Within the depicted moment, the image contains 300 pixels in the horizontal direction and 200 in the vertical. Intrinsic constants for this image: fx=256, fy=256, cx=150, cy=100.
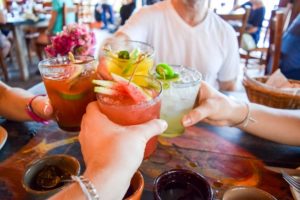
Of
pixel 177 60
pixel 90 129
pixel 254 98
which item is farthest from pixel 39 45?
pixel 90 129

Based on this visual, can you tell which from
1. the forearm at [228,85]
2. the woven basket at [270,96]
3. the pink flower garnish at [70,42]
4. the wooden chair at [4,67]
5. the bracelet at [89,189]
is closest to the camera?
the bracelet at [89,189]

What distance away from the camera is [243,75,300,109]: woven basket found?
1.33 metres

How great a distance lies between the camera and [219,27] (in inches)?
68.7

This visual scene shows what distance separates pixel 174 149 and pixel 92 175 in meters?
0.46

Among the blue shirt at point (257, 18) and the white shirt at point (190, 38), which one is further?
the blue shirt at point (257, 18)

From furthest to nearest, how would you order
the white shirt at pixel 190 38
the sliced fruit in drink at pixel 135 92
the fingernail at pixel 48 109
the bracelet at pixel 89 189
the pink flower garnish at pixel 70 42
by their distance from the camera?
1. the white shirt at pixel 190 38
2. the pink flower garnish at pixel 70 42
3. the fingernail at pixel 48 109
4. the sliced fruit in drink at pixel 135 92
5. the bracelet at pixel 89 189

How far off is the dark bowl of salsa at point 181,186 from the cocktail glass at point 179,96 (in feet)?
0.83

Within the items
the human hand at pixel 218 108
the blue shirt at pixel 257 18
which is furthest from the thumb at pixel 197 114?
the blue shirt at pixel 257 18

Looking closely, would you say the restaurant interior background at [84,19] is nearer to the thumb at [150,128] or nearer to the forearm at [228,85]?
the forearm at [228,85]

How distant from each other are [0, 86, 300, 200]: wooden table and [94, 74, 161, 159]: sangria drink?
26 centimetres

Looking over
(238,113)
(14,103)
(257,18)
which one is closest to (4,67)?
(14,103)

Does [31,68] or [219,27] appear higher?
[219,27]

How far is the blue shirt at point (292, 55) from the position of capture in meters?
2.17

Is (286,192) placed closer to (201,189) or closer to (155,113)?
(201,189)
